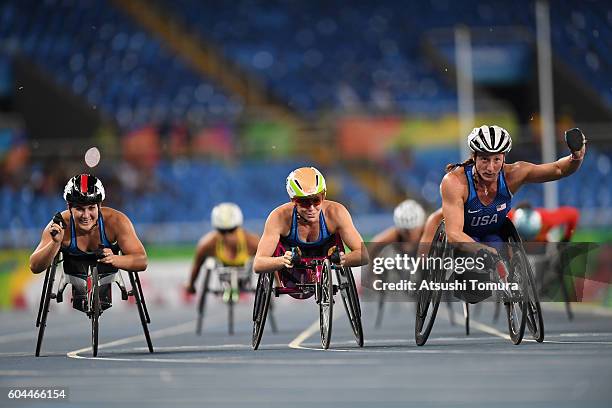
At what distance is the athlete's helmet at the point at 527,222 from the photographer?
590 inches

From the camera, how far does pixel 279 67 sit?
104 feet

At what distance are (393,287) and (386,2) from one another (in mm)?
22685

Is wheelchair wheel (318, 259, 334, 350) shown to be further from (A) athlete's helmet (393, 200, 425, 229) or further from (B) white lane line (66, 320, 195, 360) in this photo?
(A) athlete's helmet (393, 200, 425, 229)

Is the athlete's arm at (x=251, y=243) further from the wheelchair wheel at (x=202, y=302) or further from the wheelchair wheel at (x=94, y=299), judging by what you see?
the wheelchair wheel at (x=94, y=299)

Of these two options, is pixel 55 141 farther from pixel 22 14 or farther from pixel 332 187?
pixel 332 187

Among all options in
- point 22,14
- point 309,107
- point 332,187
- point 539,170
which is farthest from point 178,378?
point 22,14

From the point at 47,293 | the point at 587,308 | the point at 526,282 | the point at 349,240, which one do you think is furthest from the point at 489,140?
the point at 587,308

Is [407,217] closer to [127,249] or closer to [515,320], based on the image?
[515,320]

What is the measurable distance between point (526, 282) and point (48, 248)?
3.64 m

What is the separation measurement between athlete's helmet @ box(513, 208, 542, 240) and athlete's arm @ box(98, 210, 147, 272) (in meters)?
5.61

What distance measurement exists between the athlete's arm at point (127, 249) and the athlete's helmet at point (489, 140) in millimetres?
2712

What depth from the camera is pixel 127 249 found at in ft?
35.2

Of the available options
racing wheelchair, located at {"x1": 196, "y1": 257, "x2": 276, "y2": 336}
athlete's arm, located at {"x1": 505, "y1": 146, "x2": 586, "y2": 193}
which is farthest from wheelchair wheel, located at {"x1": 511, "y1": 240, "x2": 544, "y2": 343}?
racing wheelchair, located at {"x1": 196, "y1": 257, "x2": 276, "y2": 336}

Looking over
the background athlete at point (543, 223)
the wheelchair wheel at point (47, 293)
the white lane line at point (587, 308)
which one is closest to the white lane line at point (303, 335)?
the wheelchair wheel at point (47, 293)
